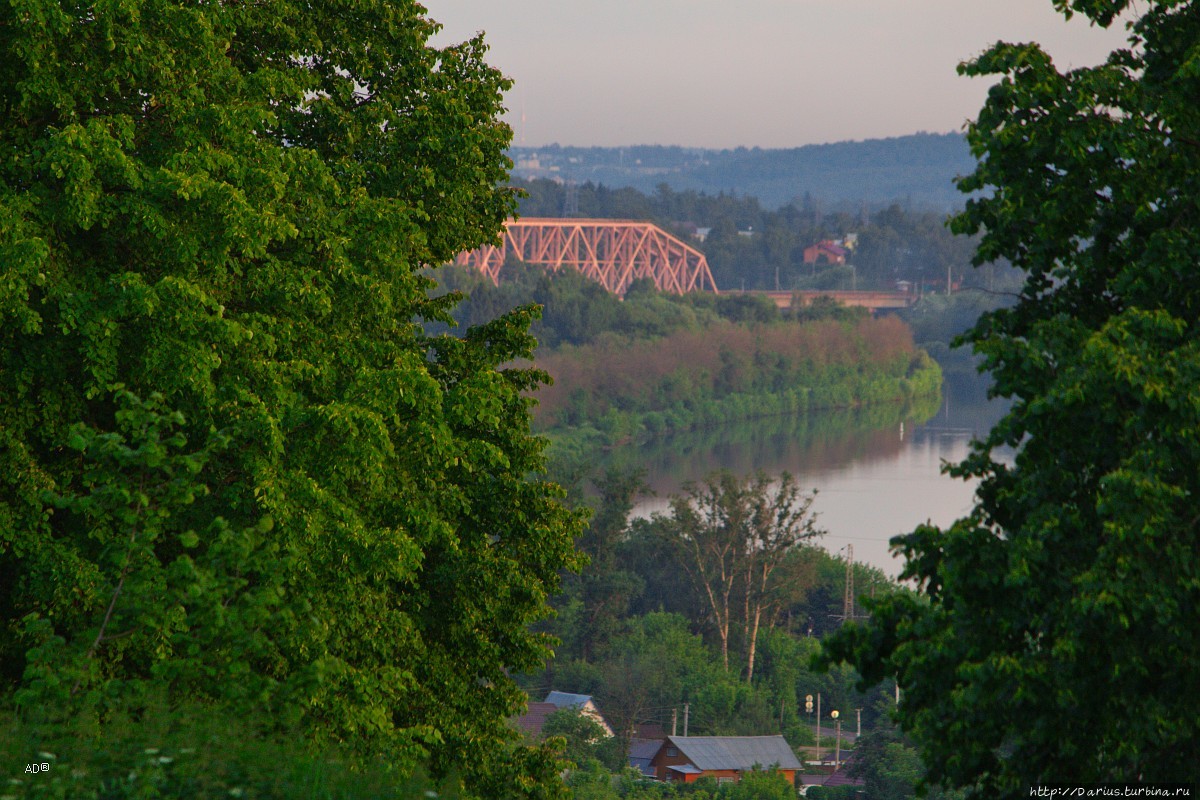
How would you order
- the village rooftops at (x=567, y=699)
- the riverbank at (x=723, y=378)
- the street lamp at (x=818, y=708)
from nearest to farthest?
the village rooftops at (x=567, y=699)
the street lamp at (x=818, y=708)
the riverbank at (x=723, y=378)

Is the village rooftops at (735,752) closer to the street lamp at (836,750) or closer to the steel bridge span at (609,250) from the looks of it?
the street lamp at (836,750)

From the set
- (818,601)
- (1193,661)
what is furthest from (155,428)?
(818,601)

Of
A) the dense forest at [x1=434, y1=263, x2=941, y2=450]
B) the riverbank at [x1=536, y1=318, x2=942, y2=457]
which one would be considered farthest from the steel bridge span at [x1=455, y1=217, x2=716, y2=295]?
the riverbank at [x1=536, y1=318, x2=942, y2=457]

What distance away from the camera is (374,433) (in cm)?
864

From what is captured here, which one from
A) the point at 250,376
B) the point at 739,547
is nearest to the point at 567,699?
the point at 739,547

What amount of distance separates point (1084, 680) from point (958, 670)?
514mm

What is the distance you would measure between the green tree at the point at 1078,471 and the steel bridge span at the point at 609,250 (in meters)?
98.8

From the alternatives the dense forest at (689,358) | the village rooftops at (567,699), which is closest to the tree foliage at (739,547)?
the village rooftops at (567,699)

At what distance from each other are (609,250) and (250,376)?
110 metres

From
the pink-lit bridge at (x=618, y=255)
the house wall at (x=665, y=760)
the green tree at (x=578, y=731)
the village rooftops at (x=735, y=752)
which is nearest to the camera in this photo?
the green tree at (x=578, y=731)

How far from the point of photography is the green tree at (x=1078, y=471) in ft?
17.9

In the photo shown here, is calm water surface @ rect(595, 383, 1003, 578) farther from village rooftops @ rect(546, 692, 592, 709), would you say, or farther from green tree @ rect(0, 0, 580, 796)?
green tree @ rect(0, 0, 580, 796)

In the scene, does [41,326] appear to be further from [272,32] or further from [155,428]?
[272,32]

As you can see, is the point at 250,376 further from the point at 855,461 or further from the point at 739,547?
the point at 855,461
